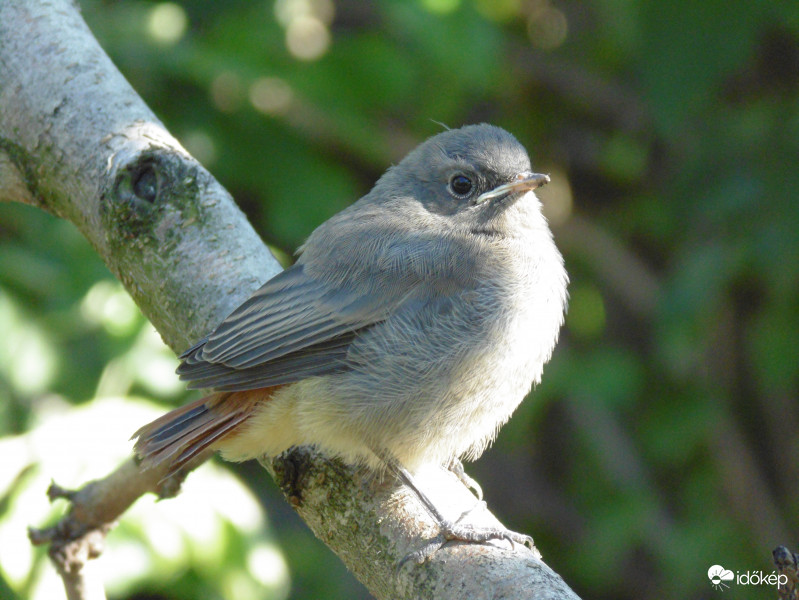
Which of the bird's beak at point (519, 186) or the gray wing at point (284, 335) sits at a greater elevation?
the bird's beak at point (519, 186)

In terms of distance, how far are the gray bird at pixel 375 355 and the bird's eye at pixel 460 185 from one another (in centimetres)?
31

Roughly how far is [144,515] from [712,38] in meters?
3.18

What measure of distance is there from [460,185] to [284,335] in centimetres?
105

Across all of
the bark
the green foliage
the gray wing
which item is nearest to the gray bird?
the gray wing

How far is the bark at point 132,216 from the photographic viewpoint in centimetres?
273

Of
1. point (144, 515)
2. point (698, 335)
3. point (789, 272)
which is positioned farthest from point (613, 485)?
point (144, 515)

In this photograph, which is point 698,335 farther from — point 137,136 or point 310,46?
point 137,136

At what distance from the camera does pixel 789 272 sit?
4.13 m

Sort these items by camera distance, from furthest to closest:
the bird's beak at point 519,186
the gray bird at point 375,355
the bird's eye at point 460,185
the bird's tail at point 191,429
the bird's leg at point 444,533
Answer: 1. the bird's eye at point 460,185
2. the bird's beak at point 519,186
3. the gray bird at point 375,355
4. the bird's tail at point 191,429
5. the bird's leg at point 444,533

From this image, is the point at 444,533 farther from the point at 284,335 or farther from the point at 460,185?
the point at 460,185

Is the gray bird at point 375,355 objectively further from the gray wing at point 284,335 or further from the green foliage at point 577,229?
the green foliage at point 577,229

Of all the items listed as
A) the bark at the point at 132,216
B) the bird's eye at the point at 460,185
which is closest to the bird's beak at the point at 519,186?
the bird's eye at the point at 460,185

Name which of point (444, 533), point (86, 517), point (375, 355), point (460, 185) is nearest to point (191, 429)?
point (86, 517)

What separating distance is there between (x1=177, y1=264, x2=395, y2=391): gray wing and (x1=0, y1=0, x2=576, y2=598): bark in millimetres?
128
